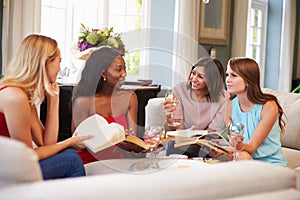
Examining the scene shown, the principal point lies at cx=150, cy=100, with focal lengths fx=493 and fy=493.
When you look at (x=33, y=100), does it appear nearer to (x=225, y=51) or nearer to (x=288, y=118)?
(x=288, y=118)

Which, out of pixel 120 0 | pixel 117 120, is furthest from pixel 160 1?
pixel 117 120

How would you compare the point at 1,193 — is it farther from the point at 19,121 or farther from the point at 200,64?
the point at 200,64

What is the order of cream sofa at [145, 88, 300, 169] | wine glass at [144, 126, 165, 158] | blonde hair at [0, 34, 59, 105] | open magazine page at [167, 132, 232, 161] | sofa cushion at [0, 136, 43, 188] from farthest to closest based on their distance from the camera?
cream sofa at [145, 88, 300, 169] → open magazine page at [167, 132, 232, 161] → wine glass at [144, 126, 165, 158] → blonde hair at [0, 34, 59, 105] → sofa cushion at [0, 136, 43, 188]

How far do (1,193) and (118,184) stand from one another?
300 mm

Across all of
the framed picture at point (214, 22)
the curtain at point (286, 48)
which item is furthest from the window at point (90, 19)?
the curtain at point (286, 48)

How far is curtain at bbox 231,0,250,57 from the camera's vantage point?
636 centimetres

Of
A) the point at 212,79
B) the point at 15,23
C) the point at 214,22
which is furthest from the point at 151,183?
the point at 214,22

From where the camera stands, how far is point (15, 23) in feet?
12.8

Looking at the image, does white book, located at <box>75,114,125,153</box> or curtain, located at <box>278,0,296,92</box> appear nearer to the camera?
white book, located at <box>75,114,125,153</box>

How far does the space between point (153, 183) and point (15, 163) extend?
0.38 m

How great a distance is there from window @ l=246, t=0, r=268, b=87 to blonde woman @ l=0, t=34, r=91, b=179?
5.28 metres

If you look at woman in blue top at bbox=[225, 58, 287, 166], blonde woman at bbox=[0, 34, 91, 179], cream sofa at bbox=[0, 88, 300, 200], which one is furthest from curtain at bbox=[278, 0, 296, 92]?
cream sofa at bbox=[0, 88, 300, 200]

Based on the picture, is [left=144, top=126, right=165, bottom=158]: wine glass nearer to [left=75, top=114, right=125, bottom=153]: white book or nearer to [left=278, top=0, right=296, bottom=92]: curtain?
[left=75, top=114, right=125, bottom=153]: white book

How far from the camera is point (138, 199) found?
131 centimetres
